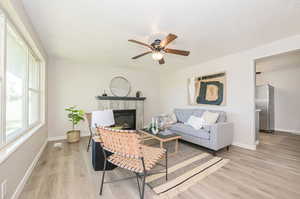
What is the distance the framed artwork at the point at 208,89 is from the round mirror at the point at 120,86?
2.33 m

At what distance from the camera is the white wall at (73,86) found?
371cm

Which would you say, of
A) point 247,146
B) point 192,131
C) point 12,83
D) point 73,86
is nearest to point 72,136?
point 73,86

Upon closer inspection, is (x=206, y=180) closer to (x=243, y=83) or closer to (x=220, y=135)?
(x=220, y=135)

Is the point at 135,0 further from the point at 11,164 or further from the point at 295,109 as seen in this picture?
the point at 295,109

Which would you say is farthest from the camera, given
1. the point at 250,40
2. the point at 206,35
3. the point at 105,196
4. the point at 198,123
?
the point at 198,123

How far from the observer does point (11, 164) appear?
1.37m

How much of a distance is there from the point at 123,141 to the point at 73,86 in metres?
3.50

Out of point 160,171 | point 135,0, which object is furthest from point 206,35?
point 160,171

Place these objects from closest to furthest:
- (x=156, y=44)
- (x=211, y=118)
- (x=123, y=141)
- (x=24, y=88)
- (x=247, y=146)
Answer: (x=123, y=141) → (x=24, y=88) → (x=156, y=44) → (x=247, y=146) → (x=211, y=118)

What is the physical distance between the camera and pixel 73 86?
13.0 feet

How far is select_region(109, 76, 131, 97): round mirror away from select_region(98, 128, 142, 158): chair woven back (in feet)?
10.6

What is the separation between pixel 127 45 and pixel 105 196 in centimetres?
274

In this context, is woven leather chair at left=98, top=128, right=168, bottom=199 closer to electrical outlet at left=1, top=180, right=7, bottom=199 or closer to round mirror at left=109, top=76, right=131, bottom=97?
electrical outlet at left=1, top=180, right=7, bottom=199

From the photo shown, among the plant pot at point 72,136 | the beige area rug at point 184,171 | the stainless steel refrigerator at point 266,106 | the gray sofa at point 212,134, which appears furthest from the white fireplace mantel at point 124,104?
the stainless steel refrigerator at point 266,106
